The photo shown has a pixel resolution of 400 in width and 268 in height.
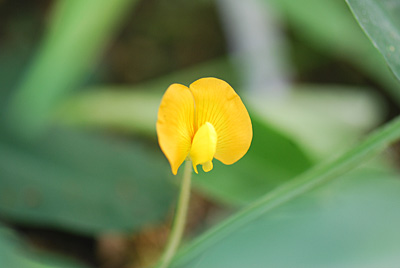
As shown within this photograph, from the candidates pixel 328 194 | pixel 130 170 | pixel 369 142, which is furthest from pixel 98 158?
pixel 369 142

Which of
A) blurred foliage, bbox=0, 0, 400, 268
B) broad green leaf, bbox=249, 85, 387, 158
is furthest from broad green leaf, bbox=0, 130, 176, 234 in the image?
broad green leaf, bbox=249, 85, 387, 158

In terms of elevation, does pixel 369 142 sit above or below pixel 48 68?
below

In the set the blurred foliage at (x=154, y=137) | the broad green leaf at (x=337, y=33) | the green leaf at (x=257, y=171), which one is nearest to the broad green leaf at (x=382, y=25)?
the blurred foliage at (x=154, y=137)

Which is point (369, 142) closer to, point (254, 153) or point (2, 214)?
point (254, 153)

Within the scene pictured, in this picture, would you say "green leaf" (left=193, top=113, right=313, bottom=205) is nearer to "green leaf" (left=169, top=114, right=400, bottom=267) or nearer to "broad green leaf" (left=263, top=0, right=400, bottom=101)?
"green leaf" (left=169, top=114, right=400, bottom=267)

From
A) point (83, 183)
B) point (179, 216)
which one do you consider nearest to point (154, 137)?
point (83, 183)
